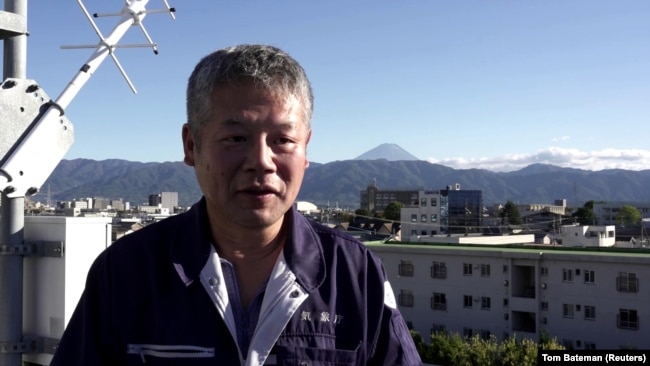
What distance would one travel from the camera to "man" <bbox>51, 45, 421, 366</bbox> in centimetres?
163

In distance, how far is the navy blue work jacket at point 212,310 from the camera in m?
1.63

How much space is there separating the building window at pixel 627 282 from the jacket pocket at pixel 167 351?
2220 cm

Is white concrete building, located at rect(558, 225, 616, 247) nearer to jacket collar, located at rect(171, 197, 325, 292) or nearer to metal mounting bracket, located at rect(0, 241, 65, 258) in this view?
metal mounting bracket, located at rect(0, 241, 65, 258)

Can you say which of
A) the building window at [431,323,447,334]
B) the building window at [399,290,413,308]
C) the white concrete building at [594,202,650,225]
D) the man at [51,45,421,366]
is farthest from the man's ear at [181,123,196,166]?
the white concrete building at [594,202,650,225]

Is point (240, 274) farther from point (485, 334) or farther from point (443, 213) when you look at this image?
point (443, 213)

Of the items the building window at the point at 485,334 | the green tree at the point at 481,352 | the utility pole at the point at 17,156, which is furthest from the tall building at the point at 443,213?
the utility pole at the point at 17,156

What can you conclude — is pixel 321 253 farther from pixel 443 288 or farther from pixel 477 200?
pixel 477 200

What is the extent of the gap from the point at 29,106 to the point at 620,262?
21995 millimetres

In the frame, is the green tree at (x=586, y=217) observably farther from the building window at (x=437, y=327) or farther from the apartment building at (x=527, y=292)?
the apartment building at (x=527, y=292)

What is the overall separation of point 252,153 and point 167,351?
1.81 ft

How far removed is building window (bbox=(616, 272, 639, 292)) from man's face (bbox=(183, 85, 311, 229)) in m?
22.1

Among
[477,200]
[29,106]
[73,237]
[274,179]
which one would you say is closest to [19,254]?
[73,237]

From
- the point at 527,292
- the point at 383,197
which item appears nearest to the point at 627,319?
the point at 527,292

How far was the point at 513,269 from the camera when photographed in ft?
78.2
